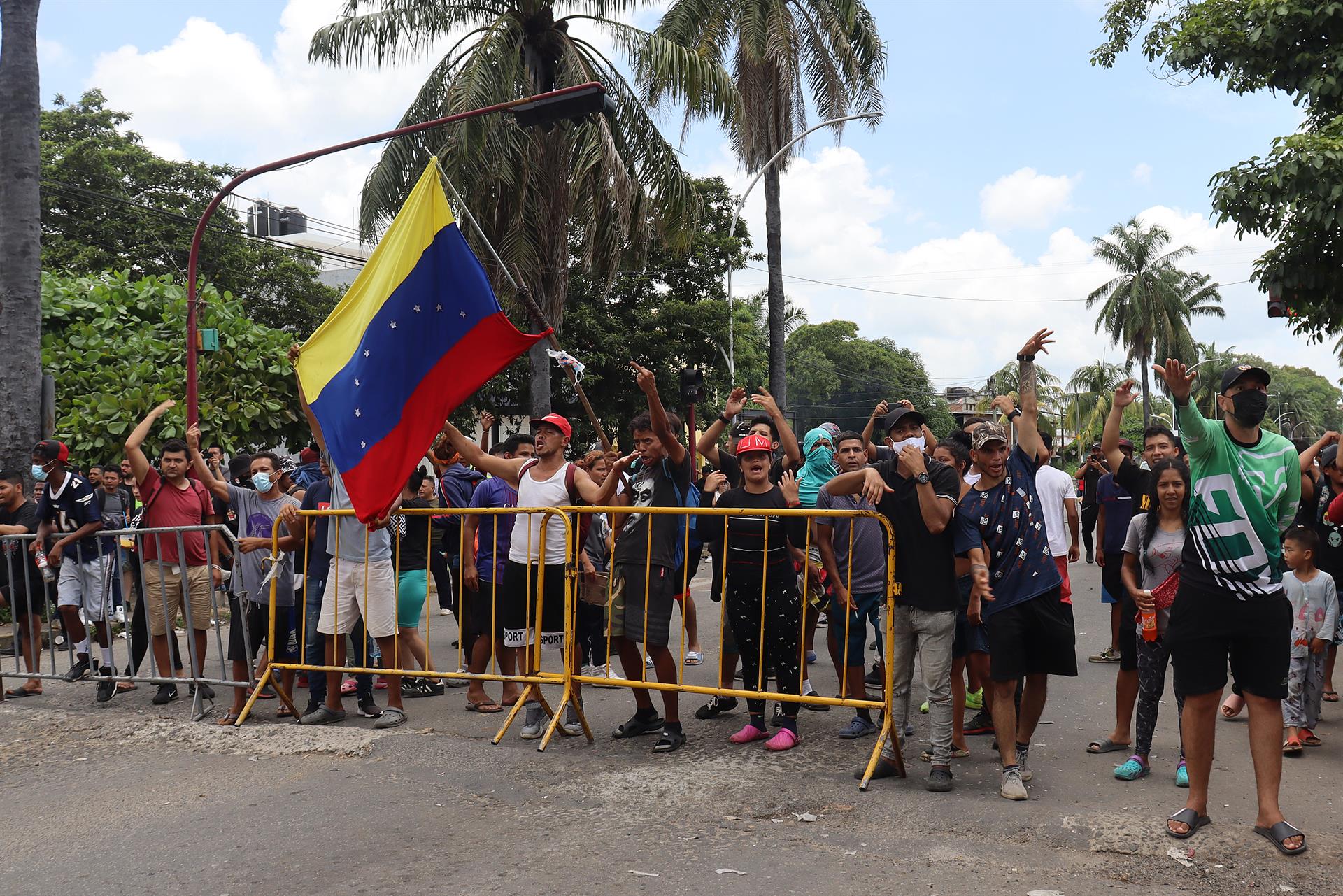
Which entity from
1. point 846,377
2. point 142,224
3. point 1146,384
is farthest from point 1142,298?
point 142,224

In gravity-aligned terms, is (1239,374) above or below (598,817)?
above

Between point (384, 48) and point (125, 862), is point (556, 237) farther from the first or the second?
point (125, 862)

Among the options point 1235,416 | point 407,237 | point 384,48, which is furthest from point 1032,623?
point 384,48

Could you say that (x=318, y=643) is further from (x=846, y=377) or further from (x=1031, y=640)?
(x=846, y=377)

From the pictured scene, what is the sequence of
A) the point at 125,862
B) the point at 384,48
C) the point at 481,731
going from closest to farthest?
the point at 125,862 < the point at 481,731 < the point at 384,48

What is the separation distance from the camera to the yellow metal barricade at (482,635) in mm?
6402

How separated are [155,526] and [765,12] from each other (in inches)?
755

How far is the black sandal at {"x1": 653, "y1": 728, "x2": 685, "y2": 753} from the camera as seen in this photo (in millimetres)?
6184

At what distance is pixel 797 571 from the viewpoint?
23.2ft

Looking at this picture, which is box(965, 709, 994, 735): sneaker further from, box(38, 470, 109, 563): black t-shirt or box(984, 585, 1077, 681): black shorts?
box(38, 470, 109, 563): black t-shirt

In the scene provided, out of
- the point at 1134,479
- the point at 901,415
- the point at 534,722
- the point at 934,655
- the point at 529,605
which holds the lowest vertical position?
Result: the point at 534,722

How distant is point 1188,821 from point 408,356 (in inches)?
182

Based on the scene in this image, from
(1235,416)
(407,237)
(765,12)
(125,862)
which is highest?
(765,12)

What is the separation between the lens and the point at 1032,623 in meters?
5.38
